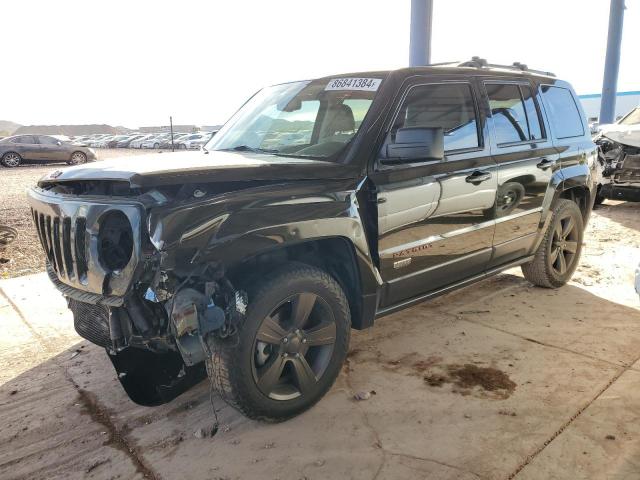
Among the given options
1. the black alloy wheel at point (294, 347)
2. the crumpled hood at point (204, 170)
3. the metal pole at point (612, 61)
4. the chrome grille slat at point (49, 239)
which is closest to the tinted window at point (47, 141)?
the crumpled hood at point (204, 170)

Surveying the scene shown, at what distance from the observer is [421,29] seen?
11.5 m

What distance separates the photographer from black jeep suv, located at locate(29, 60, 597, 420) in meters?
2.45

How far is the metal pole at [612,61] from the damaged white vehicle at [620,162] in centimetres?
1945

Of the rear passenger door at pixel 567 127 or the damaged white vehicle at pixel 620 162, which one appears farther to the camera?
the damaged white vehicle at pixel 620 162

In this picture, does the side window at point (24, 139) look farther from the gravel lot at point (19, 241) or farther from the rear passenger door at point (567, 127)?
the rear passenger door at point (567, 127)

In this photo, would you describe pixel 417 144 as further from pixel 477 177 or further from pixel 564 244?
pixel 564 244

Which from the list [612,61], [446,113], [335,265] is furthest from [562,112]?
[612,61]

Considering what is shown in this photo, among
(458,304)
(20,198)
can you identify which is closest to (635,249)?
(458,304)

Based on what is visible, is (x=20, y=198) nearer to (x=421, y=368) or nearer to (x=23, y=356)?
(x=23, y=356)

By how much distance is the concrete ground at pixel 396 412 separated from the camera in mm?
2533

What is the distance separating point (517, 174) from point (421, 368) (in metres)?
1.73

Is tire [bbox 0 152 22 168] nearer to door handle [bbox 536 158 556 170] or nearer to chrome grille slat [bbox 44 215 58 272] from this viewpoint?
chrome grille slat [bbox 44 215 58 272]

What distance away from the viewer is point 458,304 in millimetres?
4742

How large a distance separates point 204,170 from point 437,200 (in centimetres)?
163
